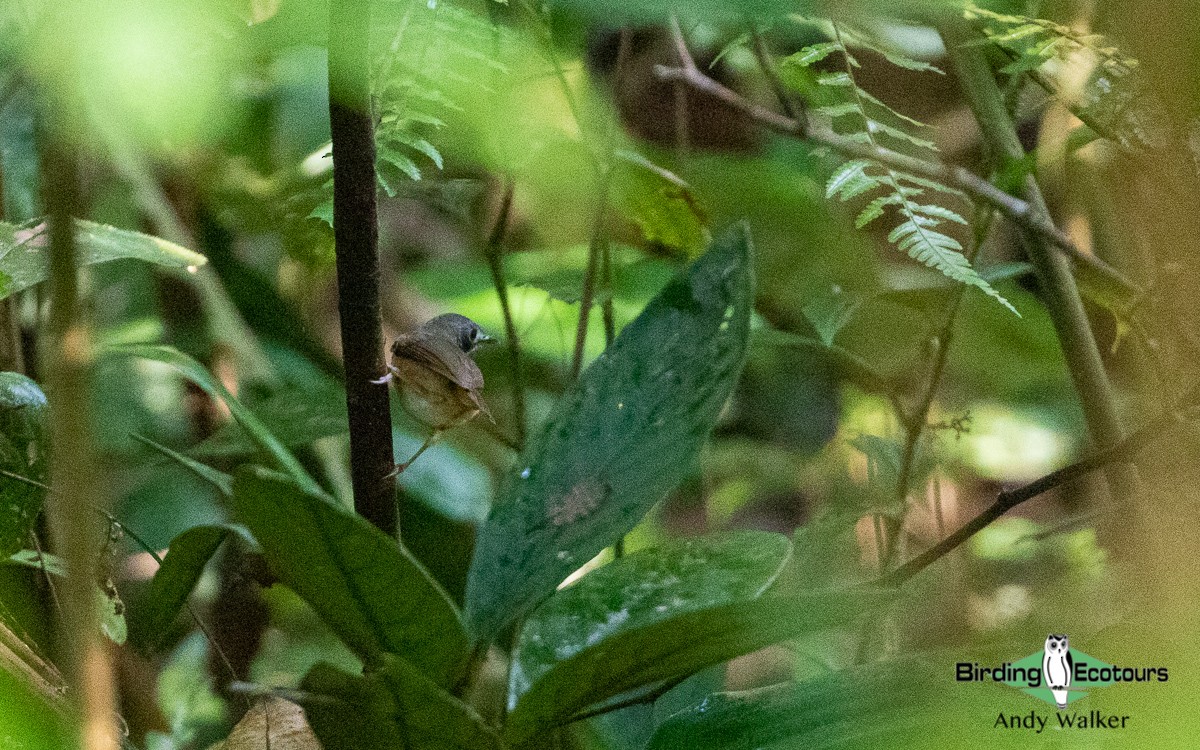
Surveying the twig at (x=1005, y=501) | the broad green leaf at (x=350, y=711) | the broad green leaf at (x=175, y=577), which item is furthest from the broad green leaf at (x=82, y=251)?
the twig at (x=1005, y=501)

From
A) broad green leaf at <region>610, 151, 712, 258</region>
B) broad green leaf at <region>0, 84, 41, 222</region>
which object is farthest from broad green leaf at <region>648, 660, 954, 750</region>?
broad green leaf at <region>0, 84, 41, 222</region>

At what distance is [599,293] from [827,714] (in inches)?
14.9

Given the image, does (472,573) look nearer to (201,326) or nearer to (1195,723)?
(1195,723)

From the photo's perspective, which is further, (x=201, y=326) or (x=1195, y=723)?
(x=201, y=326)

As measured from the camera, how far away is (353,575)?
31 centimetres

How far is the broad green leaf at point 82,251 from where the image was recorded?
433mm

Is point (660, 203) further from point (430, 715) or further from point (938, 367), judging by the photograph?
point (430, 715)

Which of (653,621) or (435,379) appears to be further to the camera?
(435,379)

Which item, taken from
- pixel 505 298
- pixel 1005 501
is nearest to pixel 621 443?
pixel 1005 501

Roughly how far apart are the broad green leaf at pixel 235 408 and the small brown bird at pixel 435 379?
0.05m

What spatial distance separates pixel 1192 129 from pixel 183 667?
75 centimetres

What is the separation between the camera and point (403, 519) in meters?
0.78

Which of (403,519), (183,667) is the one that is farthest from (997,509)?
(183,667)

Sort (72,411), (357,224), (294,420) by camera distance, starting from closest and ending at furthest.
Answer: (72,411) < (357,224) < (294,420)
